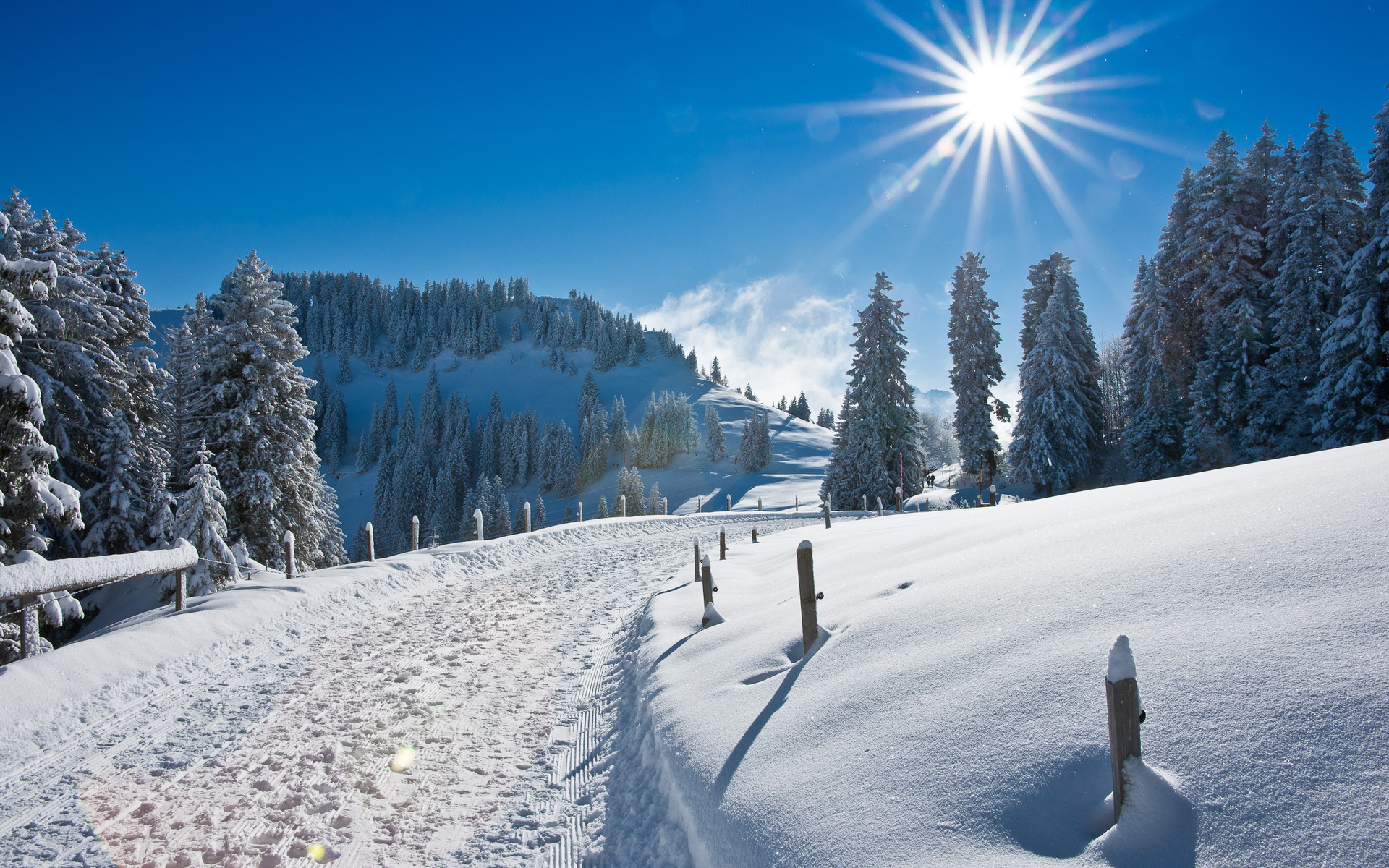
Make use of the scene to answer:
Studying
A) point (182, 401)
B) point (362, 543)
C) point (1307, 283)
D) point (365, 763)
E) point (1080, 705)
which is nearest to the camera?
point (1080, 705)

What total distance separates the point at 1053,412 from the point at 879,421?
9265 mm

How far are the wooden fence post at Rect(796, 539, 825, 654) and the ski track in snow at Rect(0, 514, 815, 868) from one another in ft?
5.64

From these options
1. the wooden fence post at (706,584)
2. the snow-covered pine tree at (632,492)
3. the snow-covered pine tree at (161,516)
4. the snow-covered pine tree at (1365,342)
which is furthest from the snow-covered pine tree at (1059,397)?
the snow-covered pine tree at (632,492)

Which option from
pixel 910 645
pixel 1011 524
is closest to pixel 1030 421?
pixel 1011 524

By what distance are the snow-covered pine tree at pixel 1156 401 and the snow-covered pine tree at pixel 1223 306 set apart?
1325 millimetres

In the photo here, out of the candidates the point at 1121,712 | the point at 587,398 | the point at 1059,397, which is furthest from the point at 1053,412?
the point at 587,398

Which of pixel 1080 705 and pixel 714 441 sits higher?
pixel 714 441

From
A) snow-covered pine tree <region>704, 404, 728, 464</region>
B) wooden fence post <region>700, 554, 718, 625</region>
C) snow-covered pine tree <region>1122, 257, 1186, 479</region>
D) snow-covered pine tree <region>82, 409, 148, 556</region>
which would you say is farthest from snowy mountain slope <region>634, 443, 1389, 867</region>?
snow-covered pine tree <region>704, 404, 728, 464</region>

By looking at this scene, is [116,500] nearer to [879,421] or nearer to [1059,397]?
[879,421]

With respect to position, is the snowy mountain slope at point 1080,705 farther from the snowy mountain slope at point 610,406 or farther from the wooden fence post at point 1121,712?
the snowy mountain slope at point 610,406

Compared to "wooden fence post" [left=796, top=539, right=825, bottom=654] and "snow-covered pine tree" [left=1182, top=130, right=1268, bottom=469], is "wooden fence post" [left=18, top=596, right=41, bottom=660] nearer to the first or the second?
"wooden fence post" [left=796, top=539, right=825, bottom=654]

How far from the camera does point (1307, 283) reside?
23.7m

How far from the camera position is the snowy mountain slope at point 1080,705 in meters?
2.16

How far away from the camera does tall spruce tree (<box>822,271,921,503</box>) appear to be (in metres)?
33.2
